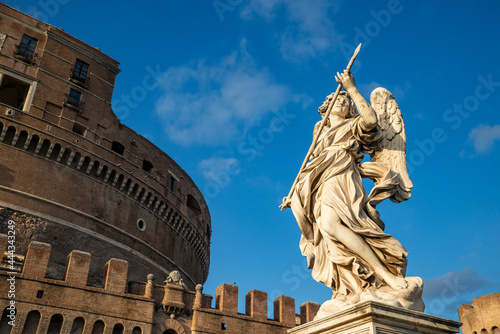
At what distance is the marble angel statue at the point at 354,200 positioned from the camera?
3.07 metres

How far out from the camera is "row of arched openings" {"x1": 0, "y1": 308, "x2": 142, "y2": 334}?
1488 cm

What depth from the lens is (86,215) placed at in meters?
23.4

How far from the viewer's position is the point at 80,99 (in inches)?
997

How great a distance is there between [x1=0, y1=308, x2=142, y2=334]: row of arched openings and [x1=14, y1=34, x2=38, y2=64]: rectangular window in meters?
14.2

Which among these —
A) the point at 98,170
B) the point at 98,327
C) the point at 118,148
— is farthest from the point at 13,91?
the point at 98,327

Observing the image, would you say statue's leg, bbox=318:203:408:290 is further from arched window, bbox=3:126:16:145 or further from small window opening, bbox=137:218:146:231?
small window opening, bbox=137:218:146:231

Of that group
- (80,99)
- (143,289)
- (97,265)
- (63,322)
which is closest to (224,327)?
(143,289)

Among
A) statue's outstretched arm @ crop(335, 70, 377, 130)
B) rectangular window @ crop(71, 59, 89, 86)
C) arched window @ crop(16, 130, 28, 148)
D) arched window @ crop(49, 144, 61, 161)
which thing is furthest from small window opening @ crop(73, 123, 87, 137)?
statue's outstretched arm @ crop(335, 70, 377, 130)

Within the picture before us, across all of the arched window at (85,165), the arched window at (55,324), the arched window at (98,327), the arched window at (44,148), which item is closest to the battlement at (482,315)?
the arched window at (98,327)

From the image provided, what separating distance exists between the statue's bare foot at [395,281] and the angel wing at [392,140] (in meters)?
0.69

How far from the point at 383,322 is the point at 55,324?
15.5 meters

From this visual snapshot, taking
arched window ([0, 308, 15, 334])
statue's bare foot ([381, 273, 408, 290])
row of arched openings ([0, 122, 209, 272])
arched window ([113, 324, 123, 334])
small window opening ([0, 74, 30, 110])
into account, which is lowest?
statue's bare foot ([381, 273, 408, 290])

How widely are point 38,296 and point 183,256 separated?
576 inches

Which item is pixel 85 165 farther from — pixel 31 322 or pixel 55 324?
pixel 31 322
